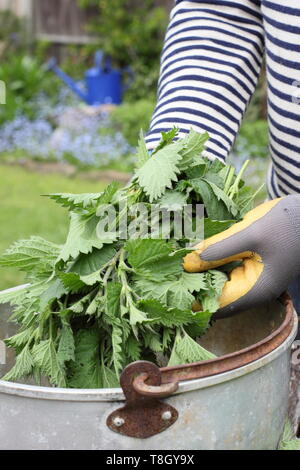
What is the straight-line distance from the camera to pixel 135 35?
7359 mm

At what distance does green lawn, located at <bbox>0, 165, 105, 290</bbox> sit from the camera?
14.9 ft

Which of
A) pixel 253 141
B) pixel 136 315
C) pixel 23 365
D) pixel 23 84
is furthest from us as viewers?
pixel 23 84

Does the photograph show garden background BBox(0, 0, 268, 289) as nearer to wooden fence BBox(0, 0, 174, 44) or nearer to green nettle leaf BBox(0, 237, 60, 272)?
wooden fence BBox(0, 0, 174, 44)

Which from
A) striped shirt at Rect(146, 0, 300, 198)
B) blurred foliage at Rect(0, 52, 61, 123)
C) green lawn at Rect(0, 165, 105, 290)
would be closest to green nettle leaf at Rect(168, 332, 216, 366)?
striped shirt at Rect(146, 0, 300, 198)

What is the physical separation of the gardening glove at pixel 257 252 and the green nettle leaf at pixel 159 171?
127 millimetres

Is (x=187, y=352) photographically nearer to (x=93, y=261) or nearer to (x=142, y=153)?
(x=93, y=261)

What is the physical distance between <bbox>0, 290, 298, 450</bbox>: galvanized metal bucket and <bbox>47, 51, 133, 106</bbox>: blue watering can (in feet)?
21.1

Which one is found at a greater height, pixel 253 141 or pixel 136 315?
pixel 136 315

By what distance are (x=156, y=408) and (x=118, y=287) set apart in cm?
23

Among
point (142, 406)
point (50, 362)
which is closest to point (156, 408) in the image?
point (142, 406)

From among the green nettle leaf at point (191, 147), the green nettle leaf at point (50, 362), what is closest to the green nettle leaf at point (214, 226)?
the green nettle leaf at point (191, 147)

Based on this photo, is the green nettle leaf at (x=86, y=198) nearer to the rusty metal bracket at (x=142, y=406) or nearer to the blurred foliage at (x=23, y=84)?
the rusty metal bracket at (x=142, y=406)

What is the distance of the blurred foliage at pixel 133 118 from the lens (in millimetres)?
6262
